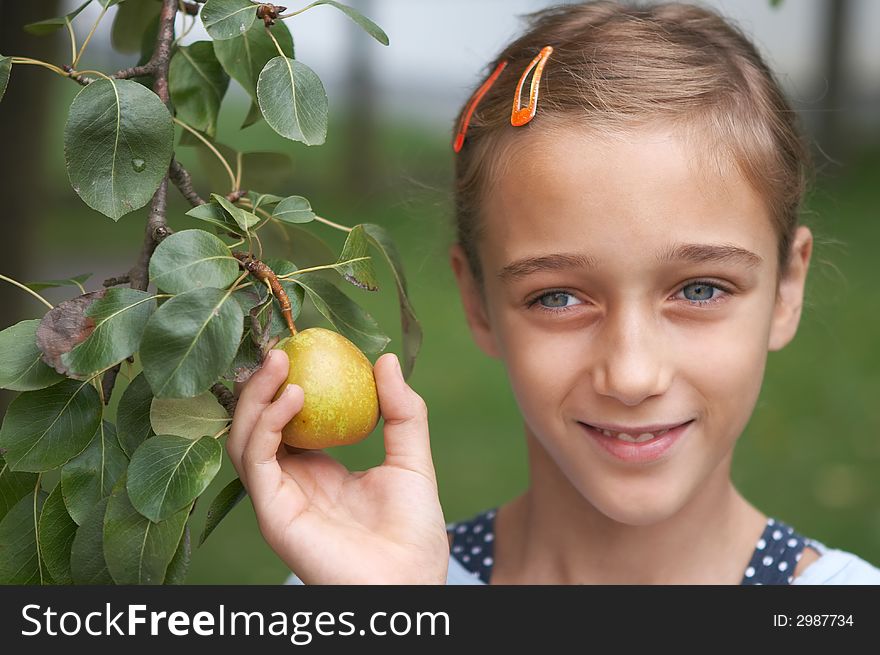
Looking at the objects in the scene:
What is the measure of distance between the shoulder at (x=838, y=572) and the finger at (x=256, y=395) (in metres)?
1.17

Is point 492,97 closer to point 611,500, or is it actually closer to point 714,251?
point 714,251

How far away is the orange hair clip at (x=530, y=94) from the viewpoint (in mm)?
1779

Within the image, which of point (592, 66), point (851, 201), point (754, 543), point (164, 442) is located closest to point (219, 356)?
point (164, 442)

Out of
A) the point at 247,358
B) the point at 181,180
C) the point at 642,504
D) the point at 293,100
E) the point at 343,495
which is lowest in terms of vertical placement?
the point at 642,504

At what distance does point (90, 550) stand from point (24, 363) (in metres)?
0.26

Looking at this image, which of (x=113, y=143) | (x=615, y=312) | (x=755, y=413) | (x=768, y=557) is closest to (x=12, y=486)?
(x=113, y=143)

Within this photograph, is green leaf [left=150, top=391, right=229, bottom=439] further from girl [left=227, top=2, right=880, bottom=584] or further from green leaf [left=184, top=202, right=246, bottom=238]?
green leaf [left=184, top=202, right=246, bottom=238]

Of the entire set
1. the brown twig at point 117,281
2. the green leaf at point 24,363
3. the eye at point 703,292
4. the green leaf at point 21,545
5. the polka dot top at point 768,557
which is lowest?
the polka dot top at point 768,557

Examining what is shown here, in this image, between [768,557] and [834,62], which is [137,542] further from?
[834,62]

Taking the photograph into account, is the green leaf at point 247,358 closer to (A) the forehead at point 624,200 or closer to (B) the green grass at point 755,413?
(A) the forehead at point 624,200

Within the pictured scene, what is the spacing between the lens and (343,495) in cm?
146

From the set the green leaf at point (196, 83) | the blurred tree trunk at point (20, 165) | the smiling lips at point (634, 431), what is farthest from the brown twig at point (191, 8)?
the blurred tree trunk at point (20, 165)

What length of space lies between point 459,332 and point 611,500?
4807mm

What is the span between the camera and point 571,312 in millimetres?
1691
